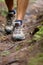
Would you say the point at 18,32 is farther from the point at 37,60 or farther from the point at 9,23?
the point at 37,60

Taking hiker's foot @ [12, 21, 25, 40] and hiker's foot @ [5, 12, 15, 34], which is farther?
hiker's foot @ [5, 12, 15, 34]

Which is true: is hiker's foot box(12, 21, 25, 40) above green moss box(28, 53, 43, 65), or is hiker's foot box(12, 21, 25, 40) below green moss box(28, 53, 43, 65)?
below

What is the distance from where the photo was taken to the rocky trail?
8.13 feet

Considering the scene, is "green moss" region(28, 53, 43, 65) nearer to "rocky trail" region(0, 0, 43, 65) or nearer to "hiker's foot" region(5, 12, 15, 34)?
"rocky trail" region(0, 0, 43, 65)

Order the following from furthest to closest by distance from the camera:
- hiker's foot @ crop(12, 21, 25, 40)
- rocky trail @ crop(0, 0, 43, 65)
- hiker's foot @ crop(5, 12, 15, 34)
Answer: hiker's foot @ crop(5, 12, 15, 34), hiker's foot @ crop(12, 21, 25, 40), rocky trail @ crop(0, 0, 43, 65)

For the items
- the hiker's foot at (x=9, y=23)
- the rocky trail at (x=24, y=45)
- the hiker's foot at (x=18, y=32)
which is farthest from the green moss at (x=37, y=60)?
the hiker's foot at (x=9, y=23)

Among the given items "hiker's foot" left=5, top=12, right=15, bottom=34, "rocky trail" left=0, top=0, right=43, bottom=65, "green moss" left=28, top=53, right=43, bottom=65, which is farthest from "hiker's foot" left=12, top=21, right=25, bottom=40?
"green moss" left=28, top=53, right=43, bottom=65

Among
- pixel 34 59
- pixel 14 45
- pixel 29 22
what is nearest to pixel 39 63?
pixel 34 59

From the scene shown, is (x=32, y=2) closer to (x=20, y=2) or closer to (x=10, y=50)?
(x=20, y=2)

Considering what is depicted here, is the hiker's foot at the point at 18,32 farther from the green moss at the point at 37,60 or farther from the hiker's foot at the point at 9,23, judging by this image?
the green moss at the point at 37,60

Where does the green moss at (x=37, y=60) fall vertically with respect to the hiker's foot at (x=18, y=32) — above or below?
above

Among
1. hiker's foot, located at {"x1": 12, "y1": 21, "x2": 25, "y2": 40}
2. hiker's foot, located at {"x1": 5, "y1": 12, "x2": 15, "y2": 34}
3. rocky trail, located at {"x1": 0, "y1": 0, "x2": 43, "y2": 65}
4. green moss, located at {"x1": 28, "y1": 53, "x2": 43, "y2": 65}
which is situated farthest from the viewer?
hiker's foot, located at {"x1": 5, "y1": 12, "x2": 15, "y2": 34}

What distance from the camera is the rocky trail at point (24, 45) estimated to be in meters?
2.48

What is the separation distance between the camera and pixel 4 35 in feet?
13.1
